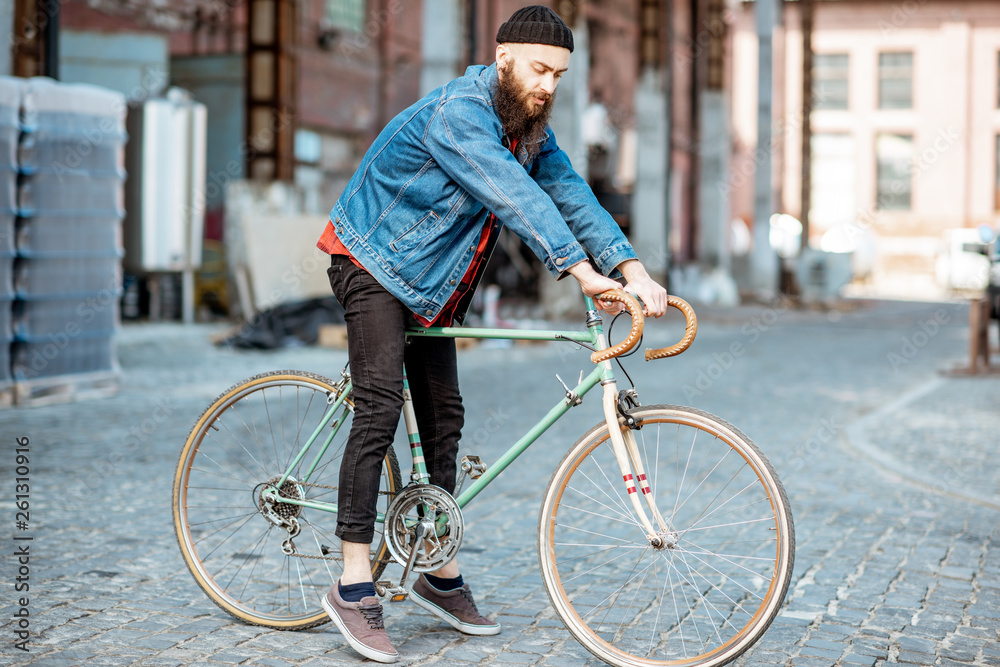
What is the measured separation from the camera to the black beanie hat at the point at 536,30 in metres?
→ 3.10

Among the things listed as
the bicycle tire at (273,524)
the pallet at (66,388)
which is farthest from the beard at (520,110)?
the pallet at (66,388)

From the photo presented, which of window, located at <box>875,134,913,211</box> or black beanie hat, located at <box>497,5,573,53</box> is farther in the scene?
window, located at <box>875,134,913,211</box>

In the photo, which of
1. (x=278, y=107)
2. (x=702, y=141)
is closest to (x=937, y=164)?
(x=702, y=141)

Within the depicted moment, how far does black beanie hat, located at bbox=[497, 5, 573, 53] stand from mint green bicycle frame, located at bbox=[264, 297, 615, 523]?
2.27 ft

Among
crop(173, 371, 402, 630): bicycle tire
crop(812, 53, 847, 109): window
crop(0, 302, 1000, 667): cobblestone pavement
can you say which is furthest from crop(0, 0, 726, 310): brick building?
crop(812, 53, 847, 109): window

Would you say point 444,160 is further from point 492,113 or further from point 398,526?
point 398,526

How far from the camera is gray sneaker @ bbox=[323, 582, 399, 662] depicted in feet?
10.8

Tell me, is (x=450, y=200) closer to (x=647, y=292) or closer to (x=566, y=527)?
(x=647, y=292)

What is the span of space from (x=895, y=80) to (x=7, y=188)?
42666mm

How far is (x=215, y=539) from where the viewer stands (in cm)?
463

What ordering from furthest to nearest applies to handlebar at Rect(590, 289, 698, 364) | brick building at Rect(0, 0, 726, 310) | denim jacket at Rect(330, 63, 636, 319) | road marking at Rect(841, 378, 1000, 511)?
1. brick building at Rect(0, 0, 726, 310)
2. road marking at Rect(841, 378, 1000, 511)
3. denim jacket at Rect(330, 63, 636, 319)
4. handlebar at Rect(590, 289, 698, 364)

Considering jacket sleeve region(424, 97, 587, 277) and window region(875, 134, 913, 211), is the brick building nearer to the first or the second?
jacket sleeve region(424, 97, 587, 277)

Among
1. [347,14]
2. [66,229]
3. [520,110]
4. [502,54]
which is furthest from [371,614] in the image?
[347,14]

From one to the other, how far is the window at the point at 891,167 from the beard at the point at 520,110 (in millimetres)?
44630
